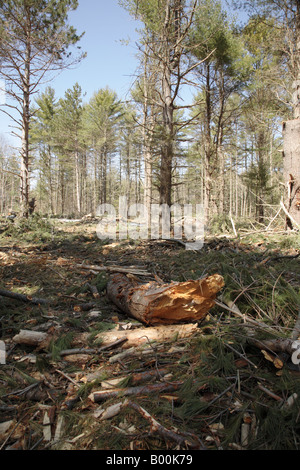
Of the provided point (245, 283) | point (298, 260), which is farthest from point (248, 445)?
point (298, 260)

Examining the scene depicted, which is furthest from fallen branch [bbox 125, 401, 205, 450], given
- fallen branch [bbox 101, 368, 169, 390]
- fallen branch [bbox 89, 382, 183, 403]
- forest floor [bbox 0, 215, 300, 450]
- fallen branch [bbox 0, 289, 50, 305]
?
fallen branch [bbox 0, 289, 50, 305]

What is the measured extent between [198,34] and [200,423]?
12.6 metres

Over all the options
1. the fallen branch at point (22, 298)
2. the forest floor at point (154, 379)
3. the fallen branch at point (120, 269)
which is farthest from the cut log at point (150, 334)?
the fallen branch at point (120, 269)

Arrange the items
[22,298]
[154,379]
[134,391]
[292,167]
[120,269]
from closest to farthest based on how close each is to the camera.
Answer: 1. [134,391]
2. [154,379]
3. [22,298]
4. [120,269]
5. [292,167]

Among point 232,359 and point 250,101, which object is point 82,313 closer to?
point 232,359

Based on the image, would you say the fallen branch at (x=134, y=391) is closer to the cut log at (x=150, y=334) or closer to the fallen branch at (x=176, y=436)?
the fallen branch at (x=176, y=436)

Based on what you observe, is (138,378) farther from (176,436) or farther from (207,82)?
(207,82)

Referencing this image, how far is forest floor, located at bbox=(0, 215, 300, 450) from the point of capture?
1482 millimetres

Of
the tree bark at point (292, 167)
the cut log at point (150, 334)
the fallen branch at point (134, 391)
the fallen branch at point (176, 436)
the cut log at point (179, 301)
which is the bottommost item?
the fallen branch at point (176, 436)

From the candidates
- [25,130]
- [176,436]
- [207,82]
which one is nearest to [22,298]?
[176,436]

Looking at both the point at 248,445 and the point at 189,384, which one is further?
the point at 189,384

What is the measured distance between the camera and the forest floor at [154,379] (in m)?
1.48

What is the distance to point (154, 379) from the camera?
1937mm

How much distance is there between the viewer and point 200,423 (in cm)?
156
